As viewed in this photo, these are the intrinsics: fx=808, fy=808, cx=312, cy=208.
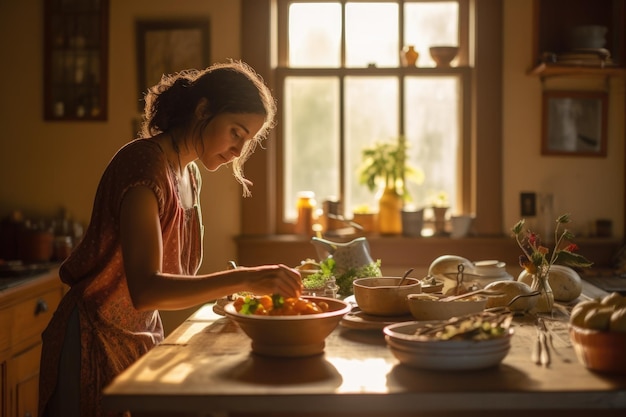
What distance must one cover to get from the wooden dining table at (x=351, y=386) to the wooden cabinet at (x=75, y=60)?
281cm

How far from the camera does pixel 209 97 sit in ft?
6.75

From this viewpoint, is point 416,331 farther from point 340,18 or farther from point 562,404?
point 340,18

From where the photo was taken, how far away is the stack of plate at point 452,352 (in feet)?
5.04

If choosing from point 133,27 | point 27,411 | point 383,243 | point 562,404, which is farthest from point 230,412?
point 133,27

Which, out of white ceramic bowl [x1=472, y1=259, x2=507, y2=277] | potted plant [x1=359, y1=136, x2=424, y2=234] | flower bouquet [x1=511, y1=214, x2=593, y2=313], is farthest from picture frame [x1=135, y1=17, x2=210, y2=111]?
flower bouquet [x1=511, y1=214, x2=593, y2=313]

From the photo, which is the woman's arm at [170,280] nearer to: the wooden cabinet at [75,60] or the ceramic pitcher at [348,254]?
the ceramic pitcher at [348,254]

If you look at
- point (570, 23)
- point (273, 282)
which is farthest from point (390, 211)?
point (273, 282)

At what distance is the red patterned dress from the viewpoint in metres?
1.98

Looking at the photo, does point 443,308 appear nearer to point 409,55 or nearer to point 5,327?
point 5,327

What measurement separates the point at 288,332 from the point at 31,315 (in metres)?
2.20

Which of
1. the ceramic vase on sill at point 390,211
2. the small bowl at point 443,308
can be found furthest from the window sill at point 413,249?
the small bowl at point 443,308

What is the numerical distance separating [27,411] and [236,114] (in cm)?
211

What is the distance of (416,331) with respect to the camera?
1714 millimetres

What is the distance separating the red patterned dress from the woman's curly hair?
117mm
